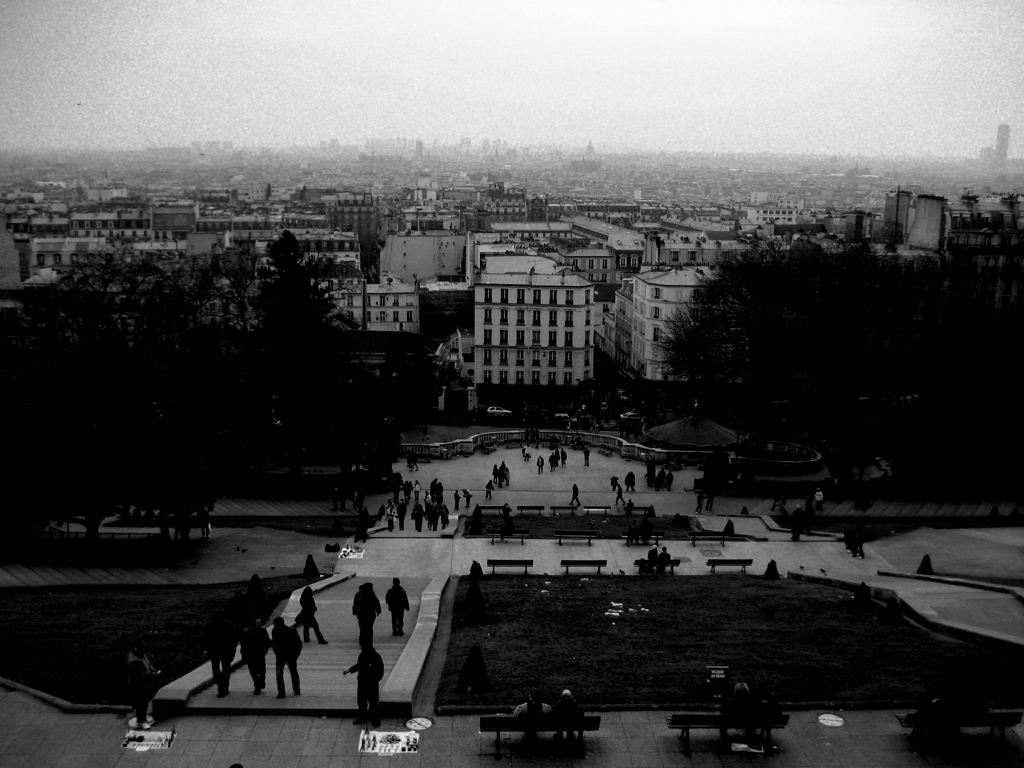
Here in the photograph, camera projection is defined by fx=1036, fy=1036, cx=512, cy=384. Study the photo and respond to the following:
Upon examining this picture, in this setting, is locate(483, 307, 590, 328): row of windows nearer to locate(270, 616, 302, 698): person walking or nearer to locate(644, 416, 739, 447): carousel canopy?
locate(644, 416, 739, 447): carousel canopy

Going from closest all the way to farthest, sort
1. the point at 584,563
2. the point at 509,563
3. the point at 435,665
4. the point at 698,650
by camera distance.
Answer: the point at 435,665 < the point at 698,650 < the point at 509,563 < the point at 584,563

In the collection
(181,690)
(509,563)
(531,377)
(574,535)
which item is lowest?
(531,377)

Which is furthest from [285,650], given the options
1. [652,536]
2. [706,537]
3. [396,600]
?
[706,537]

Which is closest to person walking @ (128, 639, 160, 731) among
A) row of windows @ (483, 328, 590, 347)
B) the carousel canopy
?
the carousel canopy

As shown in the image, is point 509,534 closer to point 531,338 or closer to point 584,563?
point 584,563

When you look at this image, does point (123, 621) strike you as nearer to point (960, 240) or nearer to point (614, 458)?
point (614, 458)

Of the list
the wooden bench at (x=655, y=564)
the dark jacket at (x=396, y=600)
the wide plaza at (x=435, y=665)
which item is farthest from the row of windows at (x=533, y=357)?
the dark jacket at (x=396, y=600)
